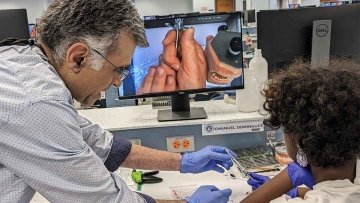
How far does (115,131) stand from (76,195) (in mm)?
760

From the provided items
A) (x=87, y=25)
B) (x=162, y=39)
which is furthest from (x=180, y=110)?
(x=87, y=25)

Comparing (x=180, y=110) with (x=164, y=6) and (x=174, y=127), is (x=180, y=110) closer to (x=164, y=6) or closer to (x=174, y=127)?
(x=174, y=127)

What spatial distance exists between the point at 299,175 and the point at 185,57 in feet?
2.13

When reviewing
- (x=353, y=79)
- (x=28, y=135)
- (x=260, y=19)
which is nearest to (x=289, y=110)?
(x=353, y=79)

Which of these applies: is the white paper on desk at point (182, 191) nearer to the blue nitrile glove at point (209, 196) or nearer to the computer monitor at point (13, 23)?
the blue nitrile glove at point (209, 196)

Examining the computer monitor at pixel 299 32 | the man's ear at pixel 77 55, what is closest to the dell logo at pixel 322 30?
the computer monitor at pixel 299 32

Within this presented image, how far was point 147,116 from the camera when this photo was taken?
65.7 inches

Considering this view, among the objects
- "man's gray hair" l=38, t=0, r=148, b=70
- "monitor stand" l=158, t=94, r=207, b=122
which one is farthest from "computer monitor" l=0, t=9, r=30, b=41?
"man's gray hair" l=38, t=0, r=148, b=70

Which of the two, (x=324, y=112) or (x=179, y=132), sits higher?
(x=324, y=112)

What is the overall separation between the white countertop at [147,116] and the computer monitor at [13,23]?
1.48ft

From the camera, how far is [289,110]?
98 centimetres

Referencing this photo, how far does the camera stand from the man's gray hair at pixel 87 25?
872 mm

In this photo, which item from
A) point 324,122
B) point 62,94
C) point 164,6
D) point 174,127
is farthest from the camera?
point 164,6

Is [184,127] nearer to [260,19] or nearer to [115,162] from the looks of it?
[115,162]
